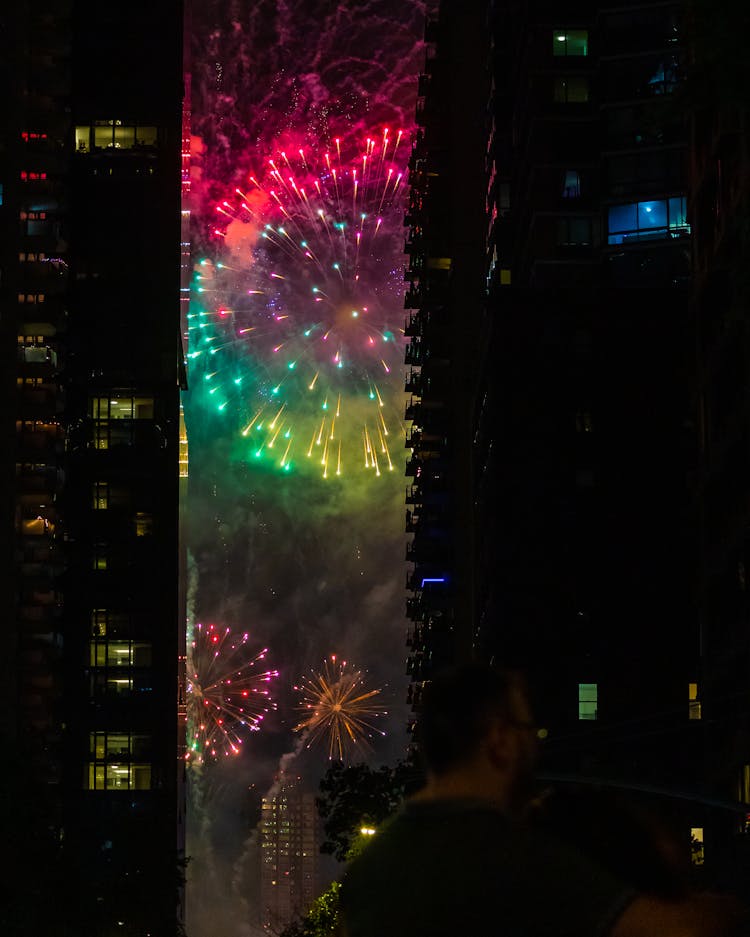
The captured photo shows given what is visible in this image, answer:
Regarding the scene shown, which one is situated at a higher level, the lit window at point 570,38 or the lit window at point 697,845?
the lit window at point 570,38

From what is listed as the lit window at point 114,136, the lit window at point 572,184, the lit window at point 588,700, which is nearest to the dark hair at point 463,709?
the lit window at point 588,700

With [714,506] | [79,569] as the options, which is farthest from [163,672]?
[714,506]

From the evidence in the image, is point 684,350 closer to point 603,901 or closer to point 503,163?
point 503,163

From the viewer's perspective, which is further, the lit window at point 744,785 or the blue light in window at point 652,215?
the blue light in window at point 652,215

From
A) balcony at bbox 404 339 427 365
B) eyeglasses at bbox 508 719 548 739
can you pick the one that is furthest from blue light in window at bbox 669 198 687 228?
eyeglasses at bbox 508 719 548 739

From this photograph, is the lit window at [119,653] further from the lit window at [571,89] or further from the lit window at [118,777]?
the lit window at [571,89]

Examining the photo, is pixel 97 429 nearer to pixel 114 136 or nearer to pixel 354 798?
pixel 114 136

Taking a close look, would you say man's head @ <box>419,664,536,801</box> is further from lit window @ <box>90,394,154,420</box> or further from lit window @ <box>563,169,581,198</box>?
lit window @ <box>90,394,154,420</box>
